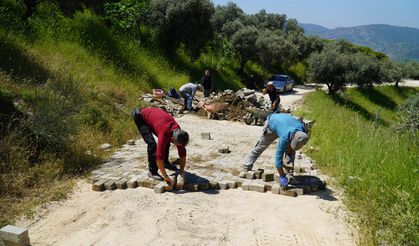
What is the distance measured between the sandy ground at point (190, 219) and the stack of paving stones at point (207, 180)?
136mm

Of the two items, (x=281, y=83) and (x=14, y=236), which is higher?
(x=14, y=236)

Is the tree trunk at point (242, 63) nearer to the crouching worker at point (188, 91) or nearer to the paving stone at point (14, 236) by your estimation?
the crouching worker at point (188, 91)

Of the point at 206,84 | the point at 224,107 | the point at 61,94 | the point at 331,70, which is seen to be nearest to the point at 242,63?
the point at 331,70

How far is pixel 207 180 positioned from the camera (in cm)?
651

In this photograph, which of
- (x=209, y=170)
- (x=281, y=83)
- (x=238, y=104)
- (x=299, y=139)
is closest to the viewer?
(x=299, y=139)

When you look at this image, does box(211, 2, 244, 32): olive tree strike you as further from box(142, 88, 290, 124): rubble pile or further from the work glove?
the work glove

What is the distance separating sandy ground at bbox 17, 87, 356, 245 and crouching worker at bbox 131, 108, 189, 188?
44 centimetres

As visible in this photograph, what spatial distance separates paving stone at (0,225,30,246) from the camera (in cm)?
420

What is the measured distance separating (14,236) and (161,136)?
95.3 inches

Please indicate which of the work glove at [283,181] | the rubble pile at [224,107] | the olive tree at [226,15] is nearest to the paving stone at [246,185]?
the work glove at [283,181]

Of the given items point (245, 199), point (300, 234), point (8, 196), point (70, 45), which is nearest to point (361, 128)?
point (245, 199)

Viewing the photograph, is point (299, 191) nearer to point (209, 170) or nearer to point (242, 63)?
point (209, 170)

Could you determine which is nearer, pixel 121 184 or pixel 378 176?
pixel 378 176

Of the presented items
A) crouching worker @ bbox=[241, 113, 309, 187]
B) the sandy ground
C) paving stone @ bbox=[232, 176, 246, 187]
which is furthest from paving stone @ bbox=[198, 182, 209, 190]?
crouching worker @ bbox=[241, 113, 309, 187]
